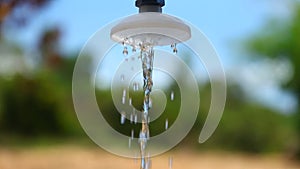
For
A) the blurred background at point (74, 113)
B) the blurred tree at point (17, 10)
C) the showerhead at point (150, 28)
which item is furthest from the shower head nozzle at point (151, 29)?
the blurred background at point (74, 113)

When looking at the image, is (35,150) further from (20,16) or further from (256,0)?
(256,0)

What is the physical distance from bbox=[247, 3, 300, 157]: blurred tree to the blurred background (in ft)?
0.05

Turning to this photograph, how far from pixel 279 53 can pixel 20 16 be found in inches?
52.6

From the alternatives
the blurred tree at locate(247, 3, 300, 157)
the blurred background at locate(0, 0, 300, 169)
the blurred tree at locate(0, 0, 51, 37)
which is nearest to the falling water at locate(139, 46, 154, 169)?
the blurred tree at locate(0, 0, 51, 37)

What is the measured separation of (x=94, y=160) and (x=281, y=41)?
1171 millimetres

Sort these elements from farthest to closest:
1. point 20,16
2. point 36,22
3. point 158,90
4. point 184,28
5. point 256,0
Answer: point 256,0 → point 36,22 → point 20,16 → point 158,90 → point 184,28

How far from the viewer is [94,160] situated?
6.97 feet

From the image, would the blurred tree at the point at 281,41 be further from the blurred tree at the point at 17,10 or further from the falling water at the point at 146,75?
the falling water at the point at 146,75

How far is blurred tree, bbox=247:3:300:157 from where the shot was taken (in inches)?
87.1

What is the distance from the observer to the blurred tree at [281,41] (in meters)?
2.21

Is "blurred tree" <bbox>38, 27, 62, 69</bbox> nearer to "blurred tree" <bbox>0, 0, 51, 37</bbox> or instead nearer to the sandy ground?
"blurred tree" <bbox>0, 0, 51, 37</bbox>

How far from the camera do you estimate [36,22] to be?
79.2 inches

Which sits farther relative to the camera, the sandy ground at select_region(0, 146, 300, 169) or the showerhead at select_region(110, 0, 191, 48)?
the sandy ground at select_region(0, 146, 300, 169)

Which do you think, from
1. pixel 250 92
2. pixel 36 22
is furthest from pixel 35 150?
pixel 250 92
